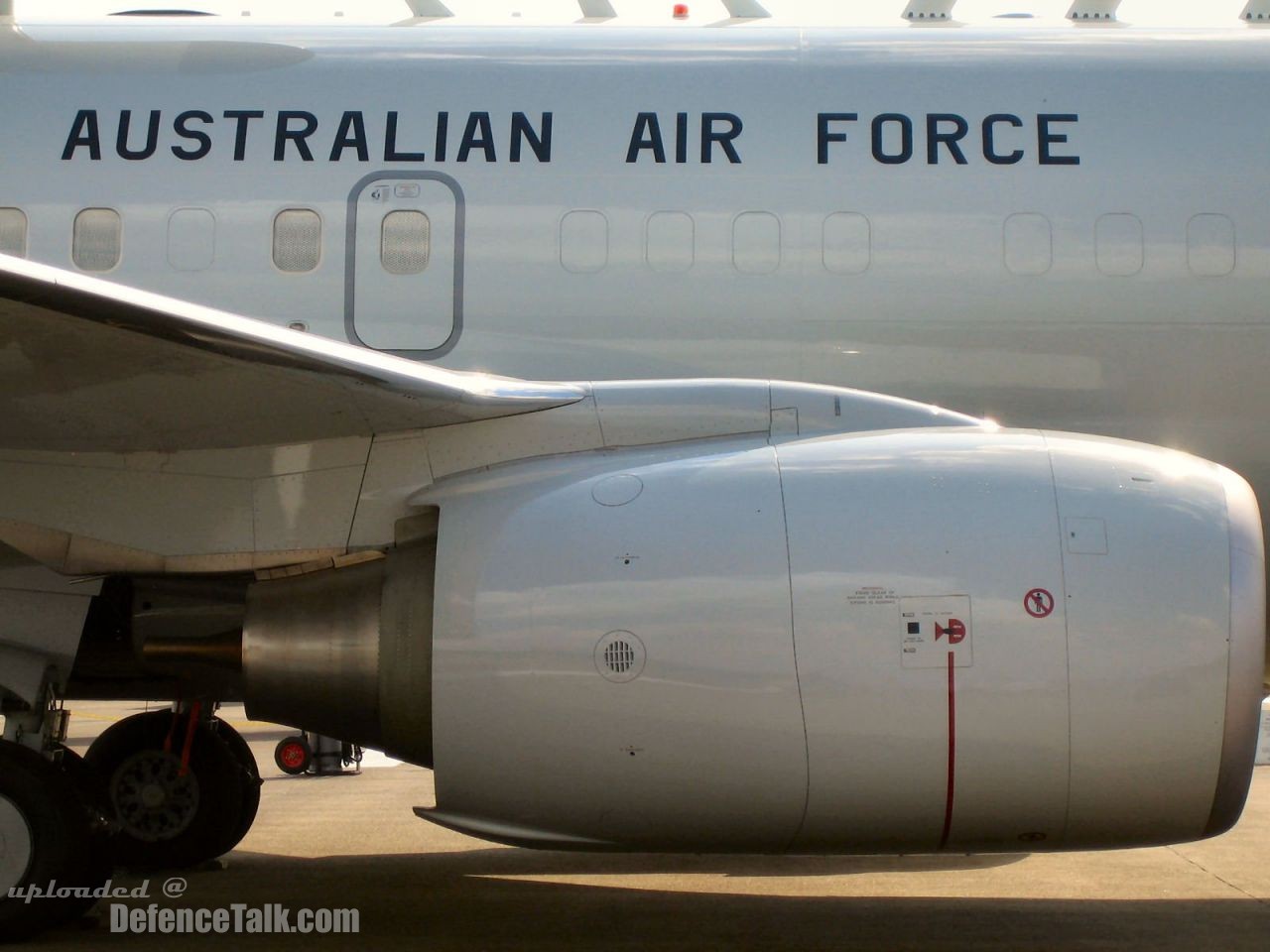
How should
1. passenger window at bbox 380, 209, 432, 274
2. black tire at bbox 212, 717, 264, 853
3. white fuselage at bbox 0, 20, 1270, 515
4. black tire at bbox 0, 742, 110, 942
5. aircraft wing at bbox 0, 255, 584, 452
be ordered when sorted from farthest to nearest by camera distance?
1. black tire at bbox 212, 717, 264, 853
2. passenger window at bbox 380, 209, 432, 274
3. white fuselage at bbox 0, 20, 1270, 515
4. black tire at bbox 0, 742, 110, 942
5. aircraft wing at bbox 0, 255, 584, 452

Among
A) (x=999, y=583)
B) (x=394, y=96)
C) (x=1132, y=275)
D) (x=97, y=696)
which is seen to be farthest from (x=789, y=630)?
(x=97, y=696)

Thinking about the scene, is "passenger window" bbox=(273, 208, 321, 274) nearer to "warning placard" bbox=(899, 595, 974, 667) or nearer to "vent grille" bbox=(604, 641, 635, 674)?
"vent grille" bbox=(604, 641, 635, 674)

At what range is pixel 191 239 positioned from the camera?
5.71m

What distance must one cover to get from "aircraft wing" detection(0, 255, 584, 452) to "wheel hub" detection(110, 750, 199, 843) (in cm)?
309

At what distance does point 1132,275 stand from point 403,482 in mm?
3037

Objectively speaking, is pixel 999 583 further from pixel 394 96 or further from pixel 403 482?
pixel 394 96

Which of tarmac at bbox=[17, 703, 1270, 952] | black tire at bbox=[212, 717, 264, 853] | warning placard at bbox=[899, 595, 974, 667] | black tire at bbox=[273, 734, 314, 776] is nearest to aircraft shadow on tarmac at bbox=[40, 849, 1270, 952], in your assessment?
tarmac at bbox=[17, 703, 1270, 952]

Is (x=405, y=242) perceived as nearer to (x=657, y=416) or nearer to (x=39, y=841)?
(x=657, y=416)

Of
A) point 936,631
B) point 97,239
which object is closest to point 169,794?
point 97,239

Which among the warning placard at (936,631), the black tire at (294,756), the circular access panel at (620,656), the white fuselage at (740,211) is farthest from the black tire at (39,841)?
the black tire at (294,756)

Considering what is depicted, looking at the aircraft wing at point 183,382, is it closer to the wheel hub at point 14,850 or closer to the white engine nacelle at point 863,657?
the white engine nacelle at point 863,657

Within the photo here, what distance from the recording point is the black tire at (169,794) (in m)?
7.64

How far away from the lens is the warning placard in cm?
431

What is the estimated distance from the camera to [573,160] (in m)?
5.70
